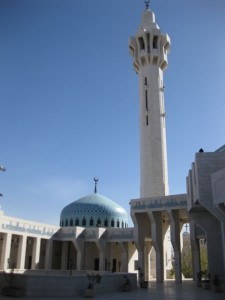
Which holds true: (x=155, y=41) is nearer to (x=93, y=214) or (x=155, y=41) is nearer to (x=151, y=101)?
(x=151, y=101)

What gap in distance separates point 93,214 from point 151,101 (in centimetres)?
1639

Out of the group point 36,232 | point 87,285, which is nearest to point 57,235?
point 36,232

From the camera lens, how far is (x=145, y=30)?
4359 cm

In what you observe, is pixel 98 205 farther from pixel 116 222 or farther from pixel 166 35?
pixel 166 35

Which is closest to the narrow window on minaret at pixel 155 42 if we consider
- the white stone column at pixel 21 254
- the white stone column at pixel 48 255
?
the white stone column at pixel 48 255

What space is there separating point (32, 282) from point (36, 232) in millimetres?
22193

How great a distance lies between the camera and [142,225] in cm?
3597

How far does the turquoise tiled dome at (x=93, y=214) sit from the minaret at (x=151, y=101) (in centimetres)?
835

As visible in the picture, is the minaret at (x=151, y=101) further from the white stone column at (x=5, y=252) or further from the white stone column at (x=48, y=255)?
the white stone column at (x=5, y=252)

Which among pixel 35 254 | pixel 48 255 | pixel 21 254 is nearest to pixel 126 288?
pixel 21 254

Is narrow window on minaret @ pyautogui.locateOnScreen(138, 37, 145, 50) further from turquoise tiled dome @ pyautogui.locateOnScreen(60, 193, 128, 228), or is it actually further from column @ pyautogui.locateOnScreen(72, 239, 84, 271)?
column @ pyautogui.locateOnScreen(72, 239, 84, 271)

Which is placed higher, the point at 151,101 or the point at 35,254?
the point at 151,101

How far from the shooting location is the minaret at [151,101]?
125 feet

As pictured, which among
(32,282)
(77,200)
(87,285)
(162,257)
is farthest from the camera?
(77,200)
